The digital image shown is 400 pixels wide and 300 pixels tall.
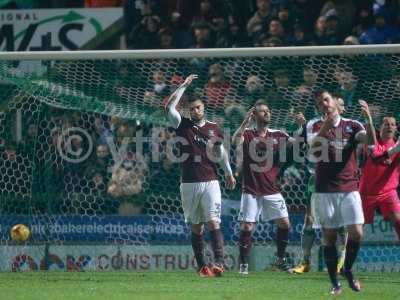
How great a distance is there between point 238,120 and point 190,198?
5.37ft

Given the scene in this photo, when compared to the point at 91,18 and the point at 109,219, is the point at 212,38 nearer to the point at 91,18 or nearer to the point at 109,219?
the point at 91,18

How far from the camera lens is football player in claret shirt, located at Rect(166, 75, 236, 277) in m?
13.2

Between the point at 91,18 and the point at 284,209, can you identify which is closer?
the point at 284,209

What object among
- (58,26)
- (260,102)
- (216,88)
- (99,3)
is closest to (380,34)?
(260,102)

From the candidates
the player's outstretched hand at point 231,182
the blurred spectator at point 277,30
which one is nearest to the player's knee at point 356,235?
the player's outstretched hand at point 231,182

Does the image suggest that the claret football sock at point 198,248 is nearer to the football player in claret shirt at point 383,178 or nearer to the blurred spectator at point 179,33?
the football player in claret shirt at point 383,178

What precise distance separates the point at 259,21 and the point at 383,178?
14.5 feet

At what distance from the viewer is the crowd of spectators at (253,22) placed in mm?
16188

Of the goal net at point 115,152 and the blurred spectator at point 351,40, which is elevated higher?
the blurred spectator at point 351,40

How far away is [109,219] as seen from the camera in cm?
1462

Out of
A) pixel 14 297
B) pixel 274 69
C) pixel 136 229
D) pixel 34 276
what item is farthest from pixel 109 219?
pixel 14 297
